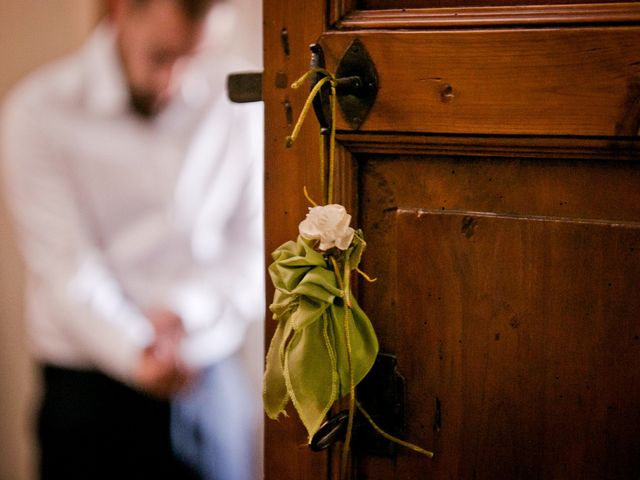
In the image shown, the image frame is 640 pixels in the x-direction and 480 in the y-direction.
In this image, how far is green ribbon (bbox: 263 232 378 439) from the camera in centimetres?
57

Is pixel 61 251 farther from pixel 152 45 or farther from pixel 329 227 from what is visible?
pixel 329 227

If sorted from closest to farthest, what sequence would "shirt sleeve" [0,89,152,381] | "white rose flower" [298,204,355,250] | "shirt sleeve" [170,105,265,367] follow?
1. "white rose flower" [298,204,355,250]
2. "shirt sleeve" [0,89,152,381]
3. "shirt sleeve" [170,105,265,367]

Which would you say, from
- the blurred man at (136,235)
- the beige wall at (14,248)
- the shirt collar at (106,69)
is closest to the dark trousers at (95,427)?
the blurred man at (136,235)

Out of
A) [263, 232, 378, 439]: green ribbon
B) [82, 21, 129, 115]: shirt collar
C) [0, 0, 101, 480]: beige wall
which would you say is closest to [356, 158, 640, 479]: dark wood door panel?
[263, 232, 378, 439]: green ribbon

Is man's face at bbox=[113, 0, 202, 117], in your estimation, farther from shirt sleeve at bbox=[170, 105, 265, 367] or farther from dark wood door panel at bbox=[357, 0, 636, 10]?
dark wood door panel at bbox=[357, 0, 636, 10]

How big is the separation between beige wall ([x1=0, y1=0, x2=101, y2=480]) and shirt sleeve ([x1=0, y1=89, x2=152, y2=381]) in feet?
0.33

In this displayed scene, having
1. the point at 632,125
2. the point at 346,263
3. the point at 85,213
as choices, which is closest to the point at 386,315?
the point at 346,263

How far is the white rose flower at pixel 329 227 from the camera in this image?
57 cm

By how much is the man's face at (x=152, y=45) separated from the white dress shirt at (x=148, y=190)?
0.03m

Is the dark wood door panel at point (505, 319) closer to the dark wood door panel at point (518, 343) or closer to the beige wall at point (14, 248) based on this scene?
the dark wood door panel at point (518, 343)

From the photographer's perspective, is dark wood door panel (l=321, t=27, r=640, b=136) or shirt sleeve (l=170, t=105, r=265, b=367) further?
shirt sleeve (l=170, t=105, r=265, b=367)

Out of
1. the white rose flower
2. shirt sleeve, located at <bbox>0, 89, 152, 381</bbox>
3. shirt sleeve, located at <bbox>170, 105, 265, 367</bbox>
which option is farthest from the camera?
shirt sleeve, located at <bbox>170, 105, 265, 367</bbox>

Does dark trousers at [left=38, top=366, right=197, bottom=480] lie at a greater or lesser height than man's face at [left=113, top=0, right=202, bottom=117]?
lesser

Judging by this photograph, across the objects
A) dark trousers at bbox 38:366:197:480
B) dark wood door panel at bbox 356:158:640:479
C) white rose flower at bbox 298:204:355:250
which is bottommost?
dark trousers at bbox 38:366:197:480
